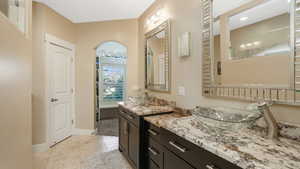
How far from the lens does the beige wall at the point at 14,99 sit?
1.06 metres

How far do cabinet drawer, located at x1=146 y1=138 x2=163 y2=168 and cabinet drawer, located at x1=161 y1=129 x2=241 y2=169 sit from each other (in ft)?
0.55

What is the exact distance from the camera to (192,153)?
1021 millimetres

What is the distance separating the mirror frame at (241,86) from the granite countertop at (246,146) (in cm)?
27

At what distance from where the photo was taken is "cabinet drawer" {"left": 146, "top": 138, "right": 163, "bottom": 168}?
1463 mm

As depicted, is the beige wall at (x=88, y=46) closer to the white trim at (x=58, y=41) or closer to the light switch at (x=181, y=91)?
the white trim at (x=58, y=41)

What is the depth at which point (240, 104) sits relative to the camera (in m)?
1.30

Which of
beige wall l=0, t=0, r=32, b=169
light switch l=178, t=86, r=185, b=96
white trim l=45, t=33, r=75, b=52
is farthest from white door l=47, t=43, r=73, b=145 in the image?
light switch l=178, t=86, r=185, b=96

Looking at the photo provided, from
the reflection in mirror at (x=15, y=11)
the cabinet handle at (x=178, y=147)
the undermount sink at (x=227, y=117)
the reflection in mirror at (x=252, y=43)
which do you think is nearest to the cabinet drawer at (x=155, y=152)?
the cabinet handle at (x=178, y=147)

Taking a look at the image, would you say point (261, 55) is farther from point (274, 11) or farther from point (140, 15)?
point (140, 15)

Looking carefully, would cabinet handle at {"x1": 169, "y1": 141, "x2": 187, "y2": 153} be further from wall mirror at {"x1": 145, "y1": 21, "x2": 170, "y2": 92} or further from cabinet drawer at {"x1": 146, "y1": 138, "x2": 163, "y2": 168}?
wall mirror at {"x1": 145, "y1": 21, "x2": 170, "y2": 92}

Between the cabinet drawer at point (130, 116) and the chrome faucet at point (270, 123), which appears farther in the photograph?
the cabinet drawer at point (130, 116)

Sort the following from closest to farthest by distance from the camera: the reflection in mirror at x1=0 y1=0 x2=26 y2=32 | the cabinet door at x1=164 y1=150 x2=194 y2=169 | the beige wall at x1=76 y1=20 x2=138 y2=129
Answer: the cabinet door at x1=164 y1=150 x2=194 y2=169
the reflection in mirror at x1=0 y1=0 x2=26 y2=32
the beige wall at x1=76 y1=20 x2=138 y2=129

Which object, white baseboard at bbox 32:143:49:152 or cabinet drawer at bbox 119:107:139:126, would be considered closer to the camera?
cabinet drawer at bbox 119:107:139:126

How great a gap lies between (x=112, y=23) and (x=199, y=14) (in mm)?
2346
